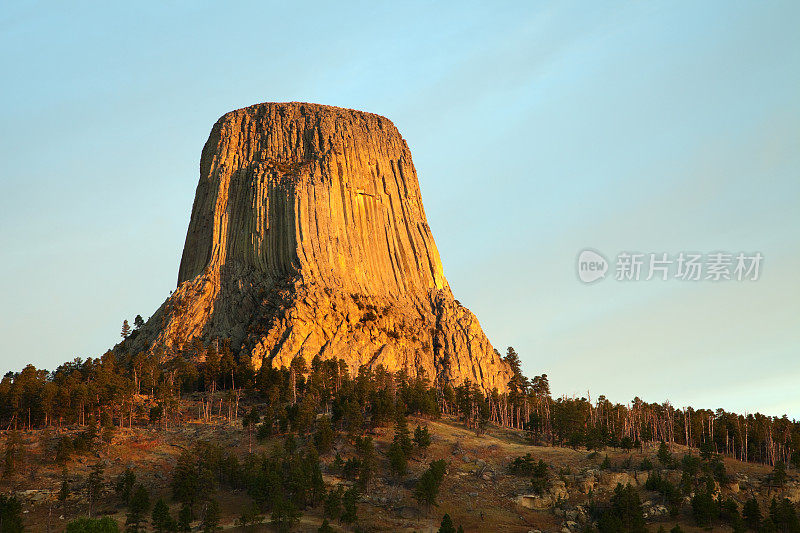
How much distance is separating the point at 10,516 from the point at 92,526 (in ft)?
33.0

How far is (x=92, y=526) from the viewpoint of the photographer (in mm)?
76000

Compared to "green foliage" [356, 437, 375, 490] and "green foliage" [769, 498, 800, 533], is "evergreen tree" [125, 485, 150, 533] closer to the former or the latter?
"green foliage" [356, 437, 375, 490]

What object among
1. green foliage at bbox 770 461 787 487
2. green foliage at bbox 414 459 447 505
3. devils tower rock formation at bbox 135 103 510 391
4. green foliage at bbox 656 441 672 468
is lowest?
green foliage at bbox 414 459 447 505

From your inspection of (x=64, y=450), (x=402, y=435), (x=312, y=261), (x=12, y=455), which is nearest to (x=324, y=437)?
(x=402, y=435)

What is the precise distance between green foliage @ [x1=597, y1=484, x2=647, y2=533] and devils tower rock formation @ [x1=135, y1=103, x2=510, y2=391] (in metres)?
72.8

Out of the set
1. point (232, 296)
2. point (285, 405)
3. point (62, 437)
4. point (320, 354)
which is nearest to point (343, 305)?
point (320, 354)

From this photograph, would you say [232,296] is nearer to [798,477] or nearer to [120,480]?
[120,480]

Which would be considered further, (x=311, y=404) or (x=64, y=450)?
(x=311, y=404)

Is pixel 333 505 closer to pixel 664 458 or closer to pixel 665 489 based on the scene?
pixel 665 489

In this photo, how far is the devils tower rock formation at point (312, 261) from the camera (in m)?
159

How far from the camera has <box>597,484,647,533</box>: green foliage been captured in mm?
86875

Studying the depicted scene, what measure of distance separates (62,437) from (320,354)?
2317 inches

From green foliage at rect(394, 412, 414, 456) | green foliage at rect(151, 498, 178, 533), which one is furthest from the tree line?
green foliage at rect(151, 498, 178, 533)

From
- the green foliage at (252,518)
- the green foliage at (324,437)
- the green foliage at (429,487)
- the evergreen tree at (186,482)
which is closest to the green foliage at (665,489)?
the green foliage at (429,487)
